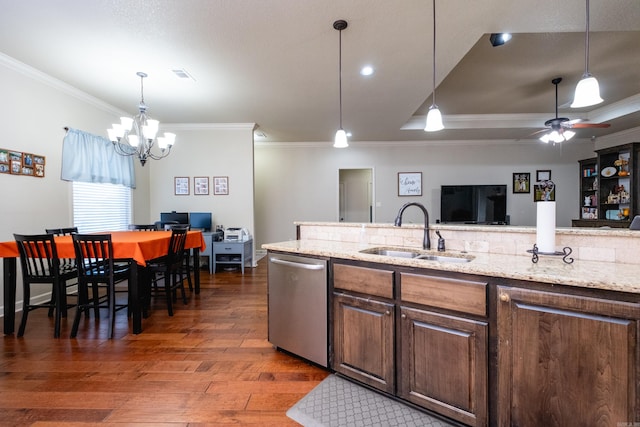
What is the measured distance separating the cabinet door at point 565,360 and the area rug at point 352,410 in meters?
0.45

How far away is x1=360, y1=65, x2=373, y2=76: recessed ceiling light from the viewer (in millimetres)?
2988

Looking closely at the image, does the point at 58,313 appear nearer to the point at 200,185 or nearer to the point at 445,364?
the point at 200,185

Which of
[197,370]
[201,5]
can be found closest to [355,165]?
[201,5]

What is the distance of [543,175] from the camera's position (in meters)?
6.18

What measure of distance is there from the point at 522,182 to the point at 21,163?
867cm

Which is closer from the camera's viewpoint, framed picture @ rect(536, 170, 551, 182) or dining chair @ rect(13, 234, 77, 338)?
dining chair @ rect(13, 234, 77, 338)

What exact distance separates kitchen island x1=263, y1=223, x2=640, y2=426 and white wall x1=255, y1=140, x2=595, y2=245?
186 inches

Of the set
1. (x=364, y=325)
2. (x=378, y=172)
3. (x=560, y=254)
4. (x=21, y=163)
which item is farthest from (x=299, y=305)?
(x=378, y=172)

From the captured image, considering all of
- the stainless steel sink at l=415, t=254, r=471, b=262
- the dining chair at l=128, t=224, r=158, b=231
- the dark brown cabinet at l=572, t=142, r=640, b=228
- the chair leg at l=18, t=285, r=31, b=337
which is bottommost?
the chair leg at l=18, t=285, r=31, b=337

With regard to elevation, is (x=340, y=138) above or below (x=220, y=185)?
above

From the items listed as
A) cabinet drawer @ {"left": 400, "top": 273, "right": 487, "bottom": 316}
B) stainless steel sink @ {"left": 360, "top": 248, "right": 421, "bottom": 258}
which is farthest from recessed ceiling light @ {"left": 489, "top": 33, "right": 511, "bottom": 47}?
cabinet drawer @ {"left": 400, "top": 273, "right": 487, "bottom": 316}

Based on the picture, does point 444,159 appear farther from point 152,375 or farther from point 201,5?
point 152,375

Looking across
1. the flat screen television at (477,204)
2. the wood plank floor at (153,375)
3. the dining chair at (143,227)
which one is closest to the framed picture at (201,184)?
the dining chair at (143,227)

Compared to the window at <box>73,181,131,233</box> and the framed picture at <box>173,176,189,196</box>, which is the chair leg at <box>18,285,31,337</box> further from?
the framed picture at <box>173,176,189,196</box>
